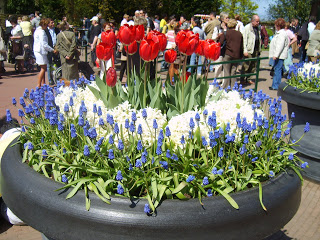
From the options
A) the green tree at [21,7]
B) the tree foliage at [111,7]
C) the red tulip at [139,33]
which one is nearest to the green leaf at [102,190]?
the red tulip at [139,33]

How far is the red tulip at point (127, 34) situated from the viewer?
2539mm

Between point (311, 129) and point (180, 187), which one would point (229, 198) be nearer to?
point (180, 187)

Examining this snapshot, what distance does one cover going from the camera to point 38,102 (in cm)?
274

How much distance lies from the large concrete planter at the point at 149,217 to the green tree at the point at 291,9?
103ft

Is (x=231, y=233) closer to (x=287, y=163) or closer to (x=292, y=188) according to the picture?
(x=292, y=188)

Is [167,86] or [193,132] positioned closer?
[193,132]

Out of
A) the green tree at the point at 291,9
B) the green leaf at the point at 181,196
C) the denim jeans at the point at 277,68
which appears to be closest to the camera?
the green leaf at the point at 181,196

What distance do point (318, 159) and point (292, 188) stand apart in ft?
9.00

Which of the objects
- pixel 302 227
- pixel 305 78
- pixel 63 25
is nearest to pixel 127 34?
pixel 302 227

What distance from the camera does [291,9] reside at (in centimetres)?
3453

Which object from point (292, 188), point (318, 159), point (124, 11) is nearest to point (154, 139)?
point (292, 188)

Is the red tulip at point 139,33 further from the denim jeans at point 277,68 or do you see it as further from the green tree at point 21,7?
the green tree at point 21,7

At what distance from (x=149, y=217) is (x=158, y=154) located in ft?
1.18

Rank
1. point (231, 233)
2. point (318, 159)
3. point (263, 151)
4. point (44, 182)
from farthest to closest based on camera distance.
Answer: point (318, 159)
point (263, 151)
point (44, 182)
point (231, 233)
